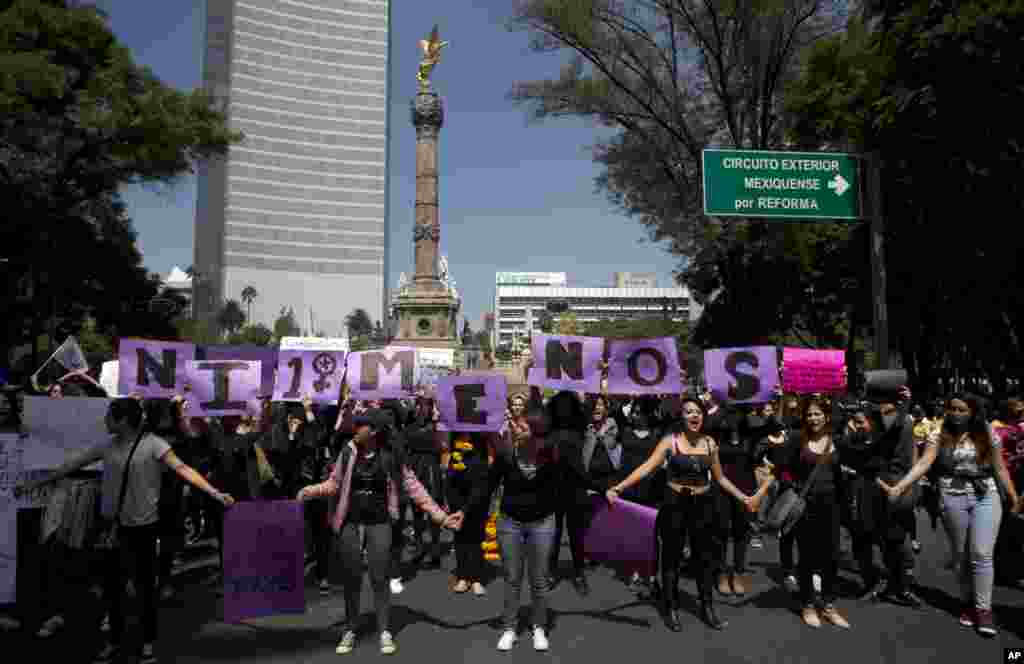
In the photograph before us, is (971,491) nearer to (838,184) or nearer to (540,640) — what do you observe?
(540,640)

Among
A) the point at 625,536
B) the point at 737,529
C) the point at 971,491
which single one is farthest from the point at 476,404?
the point at 971,491

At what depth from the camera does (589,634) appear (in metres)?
5.70

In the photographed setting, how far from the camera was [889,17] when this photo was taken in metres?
14.6

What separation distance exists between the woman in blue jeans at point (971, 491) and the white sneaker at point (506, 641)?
3.25 metres

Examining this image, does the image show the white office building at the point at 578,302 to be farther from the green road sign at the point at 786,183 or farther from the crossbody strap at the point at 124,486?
the crossbody strap at the point at 124,486

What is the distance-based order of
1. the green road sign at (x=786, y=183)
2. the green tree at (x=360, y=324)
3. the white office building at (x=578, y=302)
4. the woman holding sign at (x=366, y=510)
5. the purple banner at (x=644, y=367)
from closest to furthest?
1. the woman holding sign at (x=366, y=510)
2. the purple banner at (x=644, y=367)
3. the green road sign at (x=786, y=183)
4. the green tree at (x=360, y=324)
5. the white office building at (x=578, y=302)

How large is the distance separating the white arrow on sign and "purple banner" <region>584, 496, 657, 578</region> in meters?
6.65

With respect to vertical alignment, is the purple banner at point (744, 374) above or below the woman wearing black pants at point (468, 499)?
above

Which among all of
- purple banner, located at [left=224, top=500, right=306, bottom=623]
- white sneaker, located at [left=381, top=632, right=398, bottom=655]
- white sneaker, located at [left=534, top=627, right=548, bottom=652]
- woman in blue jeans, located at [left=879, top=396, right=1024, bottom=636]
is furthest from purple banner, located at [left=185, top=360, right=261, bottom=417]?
woman in blue jeans, located at [left=879, top=396, right=1024, bottom=636]

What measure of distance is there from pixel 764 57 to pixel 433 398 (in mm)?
13210

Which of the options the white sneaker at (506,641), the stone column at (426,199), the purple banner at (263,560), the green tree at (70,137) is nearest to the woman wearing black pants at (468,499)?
the white sneaker at (506,641)

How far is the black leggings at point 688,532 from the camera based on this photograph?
5.84 metres

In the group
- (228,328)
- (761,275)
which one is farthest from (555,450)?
(228,328)

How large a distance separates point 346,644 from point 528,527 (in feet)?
5.18
